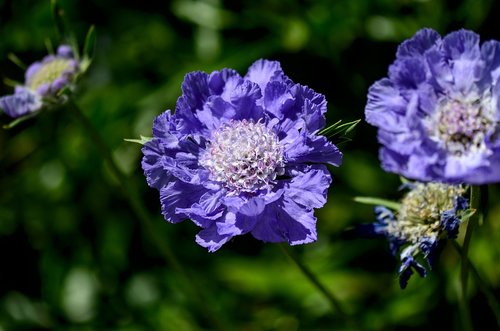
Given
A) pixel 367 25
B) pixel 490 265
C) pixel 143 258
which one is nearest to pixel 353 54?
pixel 367 25

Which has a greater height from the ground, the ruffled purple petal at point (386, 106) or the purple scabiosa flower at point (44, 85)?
the ruffled purple petal at point (386, 106)

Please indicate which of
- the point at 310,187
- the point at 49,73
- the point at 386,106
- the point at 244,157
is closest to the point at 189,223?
the point at 49,73

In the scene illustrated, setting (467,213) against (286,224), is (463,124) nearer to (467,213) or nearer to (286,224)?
(467,213)

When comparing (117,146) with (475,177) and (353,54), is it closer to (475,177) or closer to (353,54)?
(353,54)

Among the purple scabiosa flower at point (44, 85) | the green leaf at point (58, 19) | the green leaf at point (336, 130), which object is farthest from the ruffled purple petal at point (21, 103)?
the green leaf at point (336, 130)

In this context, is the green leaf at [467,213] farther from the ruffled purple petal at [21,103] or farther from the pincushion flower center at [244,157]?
the ruffled purple petal at [21,103]

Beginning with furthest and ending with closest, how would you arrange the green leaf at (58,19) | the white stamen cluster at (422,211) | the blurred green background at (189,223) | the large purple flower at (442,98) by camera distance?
the blurred green background at (189,223) < the green leaf at (58,19) < the white stamen cluster at (422,211) < the large purple flower at (442,98)

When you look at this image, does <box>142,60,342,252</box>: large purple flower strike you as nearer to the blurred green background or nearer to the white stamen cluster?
the white stamen cluster
